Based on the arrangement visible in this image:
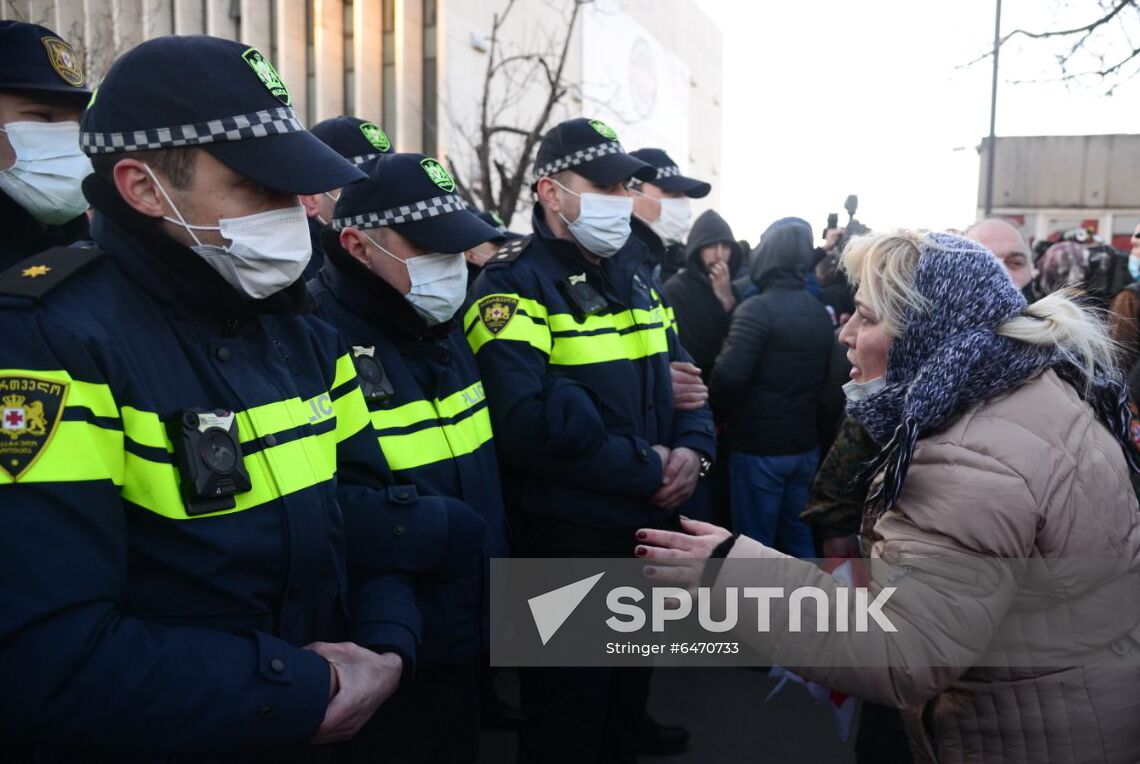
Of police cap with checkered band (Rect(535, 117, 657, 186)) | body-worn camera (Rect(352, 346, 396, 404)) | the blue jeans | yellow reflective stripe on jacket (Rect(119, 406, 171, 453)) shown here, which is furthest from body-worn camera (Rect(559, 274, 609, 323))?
the blue jeans

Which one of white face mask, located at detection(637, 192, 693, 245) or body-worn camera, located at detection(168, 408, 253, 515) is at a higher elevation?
white face mask, located at detection(637, 192, 693, 245)

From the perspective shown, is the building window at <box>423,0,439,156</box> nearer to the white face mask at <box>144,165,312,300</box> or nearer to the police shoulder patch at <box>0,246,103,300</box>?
the white face mask at <box>144,165,312,300</box>

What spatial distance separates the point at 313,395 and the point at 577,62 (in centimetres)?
2439

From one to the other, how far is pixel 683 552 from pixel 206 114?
1364 millimetres

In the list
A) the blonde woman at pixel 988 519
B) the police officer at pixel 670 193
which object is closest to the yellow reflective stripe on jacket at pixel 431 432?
the blonde woman at pixel 988 519

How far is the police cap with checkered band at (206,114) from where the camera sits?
157 cm

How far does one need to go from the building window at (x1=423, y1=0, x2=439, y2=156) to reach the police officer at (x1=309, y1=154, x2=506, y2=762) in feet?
58.7

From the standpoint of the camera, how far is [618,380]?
10.4 ft

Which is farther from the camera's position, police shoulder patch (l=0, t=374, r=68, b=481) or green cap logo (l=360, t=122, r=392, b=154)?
green cap logo (l=360, t=122, r=392, b=154)

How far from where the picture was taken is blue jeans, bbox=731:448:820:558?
4.96 meters

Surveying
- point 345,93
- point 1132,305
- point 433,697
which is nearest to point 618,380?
point 433,697

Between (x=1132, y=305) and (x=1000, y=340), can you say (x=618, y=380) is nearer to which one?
(x=1000, y=340)

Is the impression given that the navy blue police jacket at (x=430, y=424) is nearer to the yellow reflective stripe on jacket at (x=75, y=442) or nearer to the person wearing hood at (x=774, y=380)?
the yellow reflective stripe on jacket at (x=75, y=442)

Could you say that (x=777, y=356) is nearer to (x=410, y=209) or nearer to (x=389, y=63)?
(x=410, y=209)
